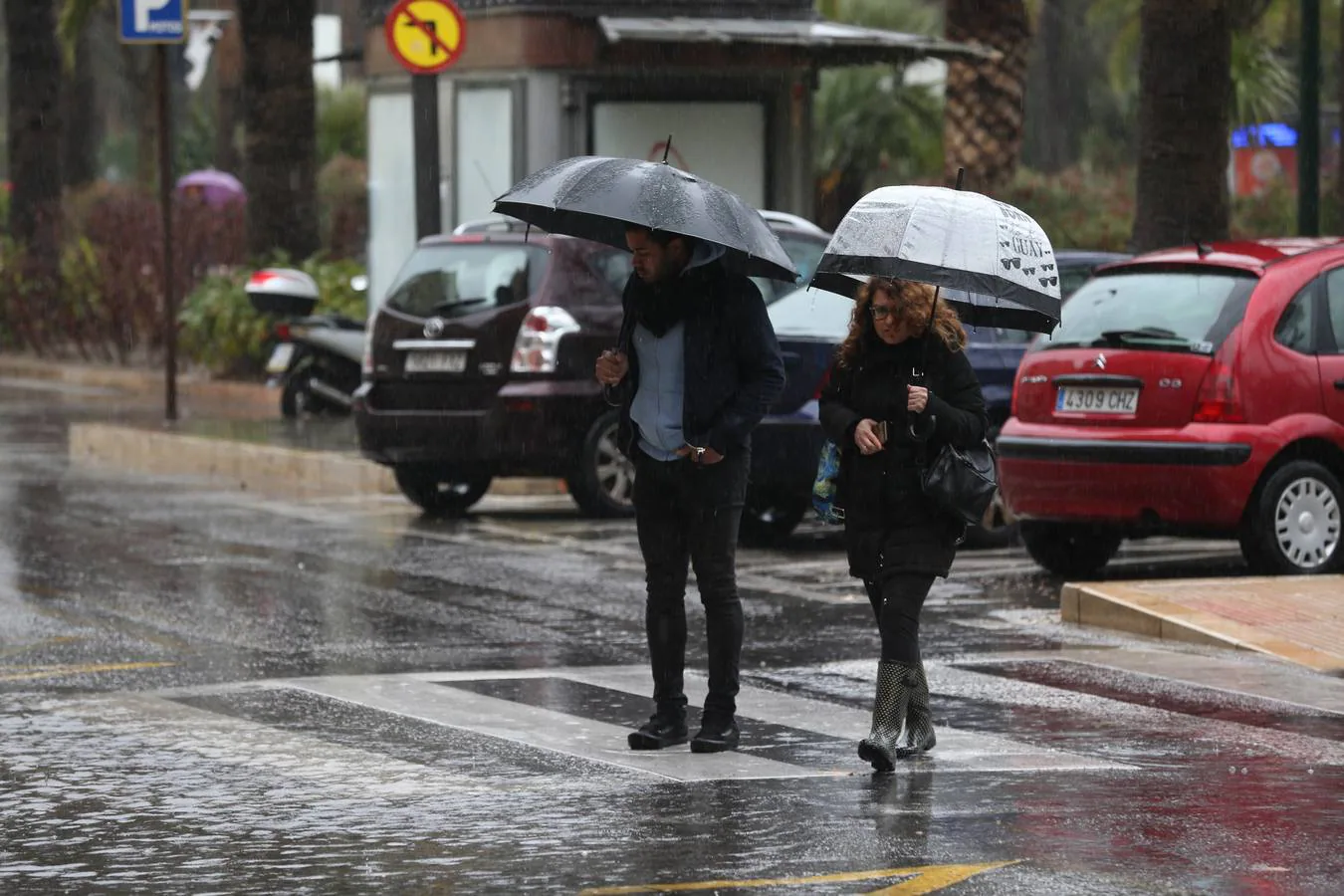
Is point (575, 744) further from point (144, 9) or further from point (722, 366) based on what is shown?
point (144, 9)

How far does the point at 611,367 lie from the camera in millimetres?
7977

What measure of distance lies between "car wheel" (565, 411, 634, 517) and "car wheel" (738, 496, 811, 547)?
97 centimetres

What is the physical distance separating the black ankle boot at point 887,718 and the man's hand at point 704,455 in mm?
776

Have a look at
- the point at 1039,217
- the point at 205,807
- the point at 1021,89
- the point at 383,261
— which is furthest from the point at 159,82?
the point at 205,807

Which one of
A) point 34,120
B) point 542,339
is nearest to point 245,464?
point 542,339

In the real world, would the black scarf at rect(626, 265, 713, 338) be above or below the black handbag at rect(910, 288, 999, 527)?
above

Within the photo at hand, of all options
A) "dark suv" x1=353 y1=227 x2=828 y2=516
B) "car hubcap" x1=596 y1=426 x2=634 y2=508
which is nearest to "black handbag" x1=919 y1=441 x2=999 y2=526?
"dark suv" x1=353 y1=227 x2=828 y2=516

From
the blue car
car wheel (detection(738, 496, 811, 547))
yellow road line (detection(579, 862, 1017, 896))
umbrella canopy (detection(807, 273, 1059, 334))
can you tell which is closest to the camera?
yellow road line (detection(579, 862, 1017, 896))

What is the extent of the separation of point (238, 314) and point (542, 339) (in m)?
12.4

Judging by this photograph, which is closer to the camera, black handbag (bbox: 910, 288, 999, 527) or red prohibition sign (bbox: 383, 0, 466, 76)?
black handbag (bbox: 910, 288, 999, 527)

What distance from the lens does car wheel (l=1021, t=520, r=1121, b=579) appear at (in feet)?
42.9

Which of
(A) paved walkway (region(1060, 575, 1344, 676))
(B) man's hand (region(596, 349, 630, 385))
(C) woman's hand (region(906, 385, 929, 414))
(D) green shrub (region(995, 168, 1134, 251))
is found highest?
(D) green shrub (region(995, 168, 1134, 251))

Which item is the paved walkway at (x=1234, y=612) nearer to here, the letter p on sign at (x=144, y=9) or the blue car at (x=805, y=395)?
the blue car at (x=805, y=395)

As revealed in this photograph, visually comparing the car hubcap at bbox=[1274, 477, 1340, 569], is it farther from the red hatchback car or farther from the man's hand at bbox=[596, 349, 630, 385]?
the man's hand at bbox=[596, 349, 630, 385]
